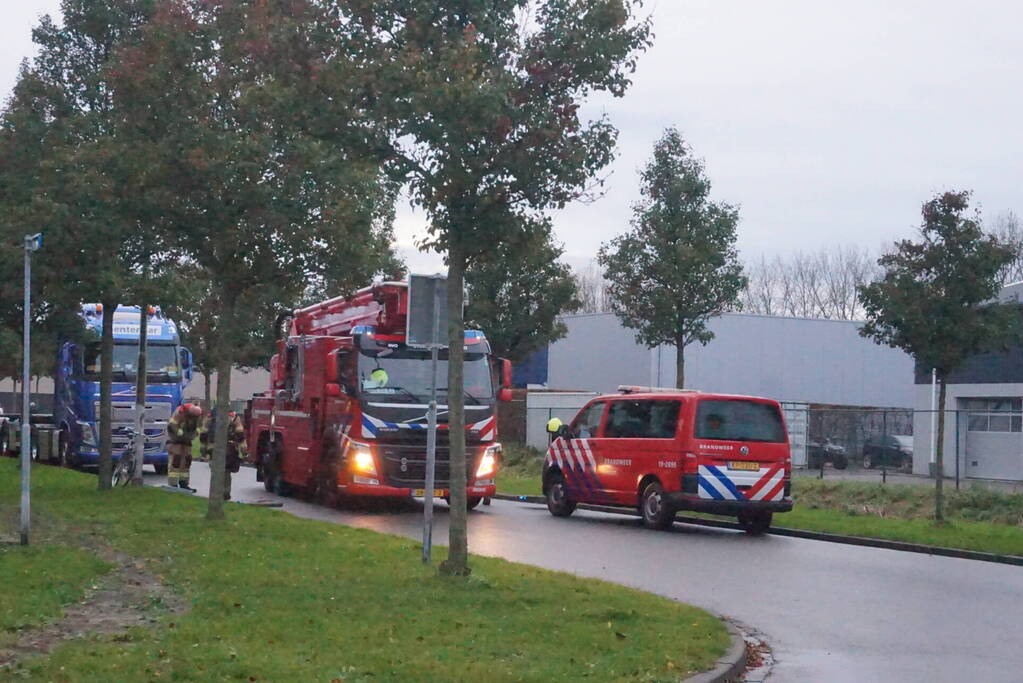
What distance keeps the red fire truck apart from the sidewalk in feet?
31.9

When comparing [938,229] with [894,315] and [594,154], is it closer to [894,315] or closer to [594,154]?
[894,315]

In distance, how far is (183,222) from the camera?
1738 cm

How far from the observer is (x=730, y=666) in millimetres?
8938

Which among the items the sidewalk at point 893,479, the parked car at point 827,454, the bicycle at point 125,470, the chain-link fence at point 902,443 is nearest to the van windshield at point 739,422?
the sidewalk at point 893,479

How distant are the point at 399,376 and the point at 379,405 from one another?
0.65 metres

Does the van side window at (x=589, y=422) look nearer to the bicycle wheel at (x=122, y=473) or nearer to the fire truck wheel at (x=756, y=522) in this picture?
the fire truck wheel at (x=756, y=522)

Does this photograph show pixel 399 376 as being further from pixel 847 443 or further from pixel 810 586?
pixel 847 443

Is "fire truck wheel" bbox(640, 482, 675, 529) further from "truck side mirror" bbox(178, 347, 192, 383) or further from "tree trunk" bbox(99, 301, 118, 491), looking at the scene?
"truck side mirror" bbox(178, 347, 192, 383)

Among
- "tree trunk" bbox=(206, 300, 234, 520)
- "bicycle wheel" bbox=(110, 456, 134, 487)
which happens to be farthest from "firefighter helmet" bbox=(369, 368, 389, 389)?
"bicycle wheel" bbox=(110, 456, 134, 487)

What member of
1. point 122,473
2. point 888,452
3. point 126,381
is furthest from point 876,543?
point 888,452

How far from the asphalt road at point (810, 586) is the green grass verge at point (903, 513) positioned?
41.4 inches

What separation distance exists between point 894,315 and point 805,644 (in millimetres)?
10997

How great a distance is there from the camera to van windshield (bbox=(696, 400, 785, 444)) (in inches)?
795

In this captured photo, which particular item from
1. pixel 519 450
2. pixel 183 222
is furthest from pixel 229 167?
pixel 519 450
